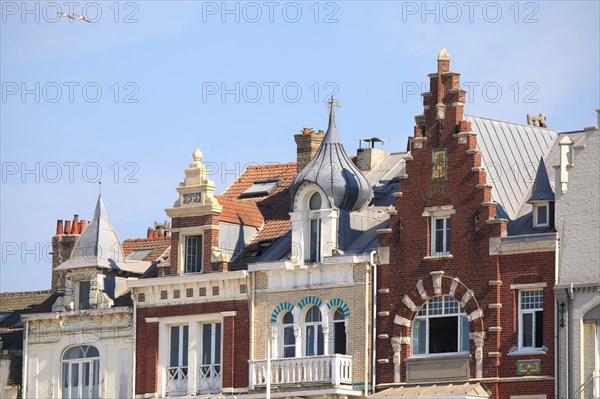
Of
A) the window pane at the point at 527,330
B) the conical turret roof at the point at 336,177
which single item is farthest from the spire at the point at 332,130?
the window pane at the point at 527,330

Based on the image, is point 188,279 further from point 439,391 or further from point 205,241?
point 439,391

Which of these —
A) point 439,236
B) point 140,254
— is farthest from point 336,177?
point 140,254

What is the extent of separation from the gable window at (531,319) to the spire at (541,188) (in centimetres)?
317

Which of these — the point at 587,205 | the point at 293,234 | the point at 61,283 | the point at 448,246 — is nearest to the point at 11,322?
the point at 61,283

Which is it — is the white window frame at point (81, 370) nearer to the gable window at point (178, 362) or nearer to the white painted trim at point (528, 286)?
the gable window at point (178, 362)

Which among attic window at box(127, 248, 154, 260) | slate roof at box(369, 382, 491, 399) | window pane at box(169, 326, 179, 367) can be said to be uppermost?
attic window at box(127, 248, 154, 260)

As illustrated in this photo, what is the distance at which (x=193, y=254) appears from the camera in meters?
80.4

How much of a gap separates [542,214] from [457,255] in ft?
11.1

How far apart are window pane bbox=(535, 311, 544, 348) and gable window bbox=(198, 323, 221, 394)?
45.4ft

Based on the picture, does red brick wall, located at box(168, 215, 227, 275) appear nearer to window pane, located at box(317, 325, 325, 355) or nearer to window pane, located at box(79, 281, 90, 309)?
window pane, located at box(79, 281, 90, 309)

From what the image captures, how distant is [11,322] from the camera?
292 feet

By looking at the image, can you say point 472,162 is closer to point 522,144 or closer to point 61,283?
point 522,144

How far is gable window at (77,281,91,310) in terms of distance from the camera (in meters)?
83.2

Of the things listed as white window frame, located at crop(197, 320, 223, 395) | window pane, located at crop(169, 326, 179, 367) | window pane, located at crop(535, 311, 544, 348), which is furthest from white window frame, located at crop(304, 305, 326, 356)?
window pane, located at crop(535, 311, 544, 348)
